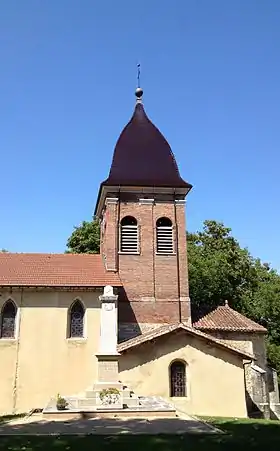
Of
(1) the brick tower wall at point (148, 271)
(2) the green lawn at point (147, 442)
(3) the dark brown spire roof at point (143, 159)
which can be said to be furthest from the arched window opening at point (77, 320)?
(2) the green lawn at point (147, 442)

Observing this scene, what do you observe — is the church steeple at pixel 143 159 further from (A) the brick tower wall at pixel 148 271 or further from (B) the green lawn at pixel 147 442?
(B) the green lawn at pixel 147 442

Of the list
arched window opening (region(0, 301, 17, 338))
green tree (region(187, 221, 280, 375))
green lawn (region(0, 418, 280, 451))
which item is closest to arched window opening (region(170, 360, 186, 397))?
arched window opening (region(0, 301, 17, 338))

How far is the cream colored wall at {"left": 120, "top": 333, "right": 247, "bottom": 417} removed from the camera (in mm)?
18453

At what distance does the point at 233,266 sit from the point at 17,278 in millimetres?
22701

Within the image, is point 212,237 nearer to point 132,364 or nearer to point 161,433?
point 132,364

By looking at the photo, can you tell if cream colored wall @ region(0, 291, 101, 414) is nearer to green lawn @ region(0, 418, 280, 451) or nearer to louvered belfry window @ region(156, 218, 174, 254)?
louvered belfry window @ region(156, 218, 174, 254)

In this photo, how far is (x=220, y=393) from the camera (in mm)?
18609

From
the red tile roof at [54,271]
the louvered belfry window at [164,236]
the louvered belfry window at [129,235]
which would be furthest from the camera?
the louvered belfry window at [164,236]

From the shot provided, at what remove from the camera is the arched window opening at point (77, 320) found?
833 inches

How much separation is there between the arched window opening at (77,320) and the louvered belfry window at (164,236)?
5.22m

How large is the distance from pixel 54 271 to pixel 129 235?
4461 millimetres

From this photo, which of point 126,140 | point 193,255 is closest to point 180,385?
point 126,140

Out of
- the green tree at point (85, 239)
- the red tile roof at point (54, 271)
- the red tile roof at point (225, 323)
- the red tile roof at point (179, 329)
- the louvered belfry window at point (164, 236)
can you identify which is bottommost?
the red tile roof at point (179, 329)

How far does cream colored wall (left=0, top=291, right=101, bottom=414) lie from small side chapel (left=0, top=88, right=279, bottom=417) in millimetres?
46
